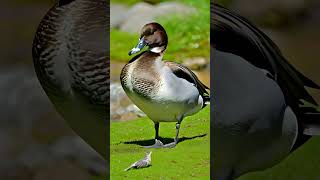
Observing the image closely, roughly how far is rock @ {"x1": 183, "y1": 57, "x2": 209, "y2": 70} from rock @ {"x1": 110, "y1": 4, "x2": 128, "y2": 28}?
→ 389mm

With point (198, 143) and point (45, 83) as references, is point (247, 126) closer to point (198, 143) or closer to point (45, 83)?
point (198, 143)

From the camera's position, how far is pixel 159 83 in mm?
3162

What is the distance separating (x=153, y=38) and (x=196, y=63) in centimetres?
25

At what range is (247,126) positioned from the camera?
3234mm

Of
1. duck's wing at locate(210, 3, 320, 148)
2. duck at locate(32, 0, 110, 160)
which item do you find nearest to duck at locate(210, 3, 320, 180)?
duck's wing at locate(210, 3, 320, 148)

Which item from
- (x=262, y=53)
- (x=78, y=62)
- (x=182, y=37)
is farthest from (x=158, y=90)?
(x=262, y=53)

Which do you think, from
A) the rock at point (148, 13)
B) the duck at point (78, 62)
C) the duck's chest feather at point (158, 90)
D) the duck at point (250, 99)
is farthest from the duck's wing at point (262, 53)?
the duck at point (78, 62)

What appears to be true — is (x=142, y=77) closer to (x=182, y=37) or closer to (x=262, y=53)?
(x=182, y=37)

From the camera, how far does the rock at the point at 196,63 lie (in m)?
3.19

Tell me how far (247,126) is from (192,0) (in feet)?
2.28

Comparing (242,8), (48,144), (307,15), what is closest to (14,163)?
(48,144)

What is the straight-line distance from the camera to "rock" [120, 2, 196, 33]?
3.20m

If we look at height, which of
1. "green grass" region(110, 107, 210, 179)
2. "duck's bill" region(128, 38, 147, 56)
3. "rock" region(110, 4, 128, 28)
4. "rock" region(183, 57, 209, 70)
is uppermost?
"rock" region(110, 4, 128, 28)

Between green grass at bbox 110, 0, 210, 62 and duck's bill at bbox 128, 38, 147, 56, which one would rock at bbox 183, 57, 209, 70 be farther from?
duck's bill at bbox 128, 38, 147, 56
